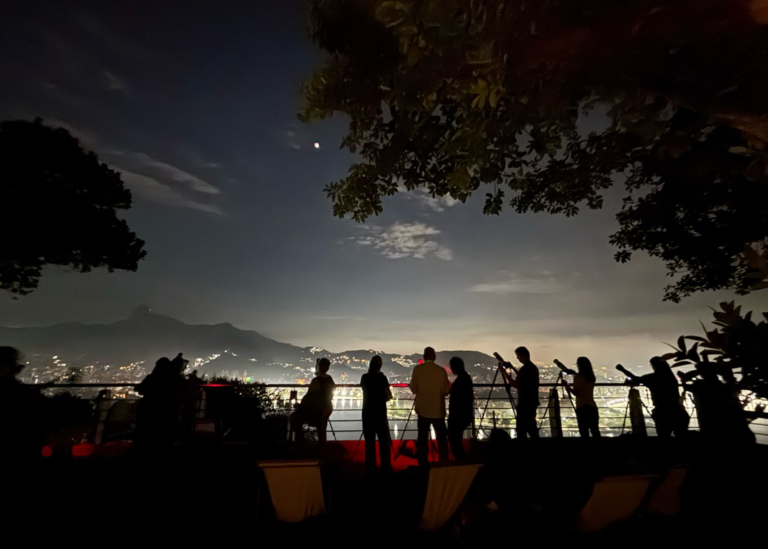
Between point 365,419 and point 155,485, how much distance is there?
2.73 metres

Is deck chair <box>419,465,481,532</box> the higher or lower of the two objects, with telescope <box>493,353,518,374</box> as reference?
lower

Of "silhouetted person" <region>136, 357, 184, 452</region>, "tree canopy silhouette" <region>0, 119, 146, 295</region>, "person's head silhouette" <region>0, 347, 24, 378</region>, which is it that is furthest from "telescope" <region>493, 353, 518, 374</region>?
"tree canopy silhouette" <region>0, 119, 146, 295</region>

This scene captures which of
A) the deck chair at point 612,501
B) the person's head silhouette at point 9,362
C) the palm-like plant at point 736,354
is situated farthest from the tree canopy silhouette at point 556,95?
the person's head silhouette at point 9,362

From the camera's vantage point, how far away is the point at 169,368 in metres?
4.94

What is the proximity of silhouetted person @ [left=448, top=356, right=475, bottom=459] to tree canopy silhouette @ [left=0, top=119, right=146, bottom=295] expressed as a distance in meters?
9.60

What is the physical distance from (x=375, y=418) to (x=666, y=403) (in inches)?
188

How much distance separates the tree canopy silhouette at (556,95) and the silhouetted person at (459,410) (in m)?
2.68

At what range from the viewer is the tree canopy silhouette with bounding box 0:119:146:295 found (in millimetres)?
8305

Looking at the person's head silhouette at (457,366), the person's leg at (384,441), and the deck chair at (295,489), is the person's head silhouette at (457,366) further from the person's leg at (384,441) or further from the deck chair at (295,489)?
the deck chair at (295,489)

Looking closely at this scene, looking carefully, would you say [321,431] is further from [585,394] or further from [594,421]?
[594,421]

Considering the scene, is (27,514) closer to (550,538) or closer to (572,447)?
(550,538)

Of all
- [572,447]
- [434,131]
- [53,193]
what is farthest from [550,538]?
[53,193]

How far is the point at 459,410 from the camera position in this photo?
514 centimetres

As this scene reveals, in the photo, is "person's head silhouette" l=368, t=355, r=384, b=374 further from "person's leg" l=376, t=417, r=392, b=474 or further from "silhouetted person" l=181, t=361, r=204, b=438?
"silhouetted person" l=181, t=361, r=204, b=438
